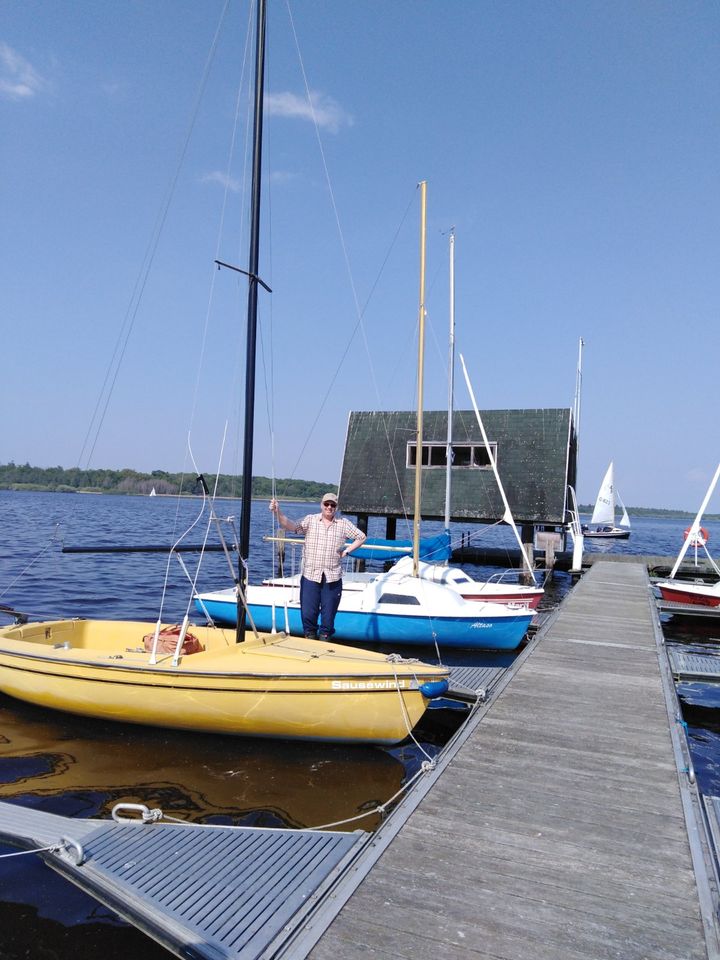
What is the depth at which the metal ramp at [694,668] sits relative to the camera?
11375 mm

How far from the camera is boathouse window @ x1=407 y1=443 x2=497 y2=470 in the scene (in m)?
26.7

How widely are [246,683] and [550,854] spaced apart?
4.18 meters

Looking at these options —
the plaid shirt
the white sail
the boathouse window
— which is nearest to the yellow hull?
the plaid shirt

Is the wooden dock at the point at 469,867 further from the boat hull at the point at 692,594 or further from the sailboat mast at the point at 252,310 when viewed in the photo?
the boat hull at the point at 692,594

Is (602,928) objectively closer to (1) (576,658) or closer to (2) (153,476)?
(1) (576,658)

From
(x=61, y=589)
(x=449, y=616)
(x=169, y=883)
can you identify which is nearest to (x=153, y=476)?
(x=61, y=589)

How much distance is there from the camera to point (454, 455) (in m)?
27.5

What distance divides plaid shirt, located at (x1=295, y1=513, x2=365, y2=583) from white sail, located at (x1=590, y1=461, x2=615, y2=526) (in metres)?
62.0

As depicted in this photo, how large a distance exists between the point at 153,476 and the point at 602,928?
124852 mm

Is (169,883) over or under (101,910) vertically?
over

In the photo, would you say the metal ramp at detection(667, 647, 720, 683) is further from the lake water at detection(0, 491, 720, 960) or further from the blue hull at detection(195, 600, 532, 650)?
the blue hull at detection(195, 600, 532, 650)

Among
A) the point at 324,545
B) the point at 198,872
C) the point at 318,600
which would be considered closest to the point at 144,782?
the point at 198,872

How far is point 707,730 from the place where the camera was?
10.4m

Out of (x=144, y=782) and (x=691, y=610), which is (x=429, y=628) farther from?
(x=691, y=610)
